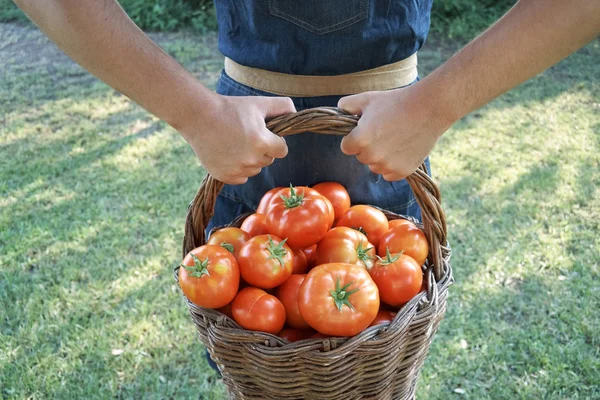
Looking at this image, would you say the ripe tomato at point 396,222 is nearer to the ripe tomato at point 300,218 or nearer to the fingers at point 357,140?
the ripe tomato at point 300,218

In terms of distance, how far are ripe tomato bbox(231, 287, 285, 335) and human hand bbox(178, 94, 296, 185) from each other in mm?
275

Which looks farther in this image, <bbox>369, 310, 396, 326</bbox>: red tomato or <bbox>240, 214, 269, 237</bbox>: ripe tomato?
<bbox>240, 214, 269, 237</bbox>: ripe tomato

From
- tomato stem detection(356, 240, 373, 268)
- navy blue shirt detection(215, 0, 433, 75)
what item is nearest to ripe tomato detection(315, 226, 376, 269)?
tomato stem detection(356, 240, 373, 268)

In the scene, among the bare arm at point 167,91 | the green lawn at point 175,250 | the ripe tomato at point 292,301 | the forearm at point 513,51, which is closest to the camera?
the forearm at point 513,51

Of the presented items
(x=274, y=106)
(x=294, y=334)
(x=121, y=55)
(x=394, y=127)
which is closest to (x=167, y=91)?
(x=121, y=55)

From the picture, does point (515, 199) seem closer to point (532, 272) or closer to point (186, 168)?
point (532, 272)

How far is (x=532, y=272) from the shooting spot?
10.1 feet

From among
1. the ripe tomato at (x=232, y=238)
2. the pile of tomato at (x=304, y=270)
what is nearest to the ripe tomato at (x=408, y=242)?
the pile of tomato at (x=304, y=270)

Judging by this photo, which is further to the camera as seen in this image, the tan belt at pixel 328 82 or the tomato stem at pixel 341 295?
the tan belt at pixel 328 82

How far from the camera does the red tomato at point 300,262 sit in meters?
1.47

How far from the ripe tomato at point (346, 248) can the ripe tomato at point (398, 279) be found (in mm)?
61

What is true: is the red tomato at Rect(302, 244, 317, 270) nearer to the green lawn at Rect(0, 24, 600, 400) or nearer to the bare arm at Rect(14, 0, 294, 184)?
the bare arm at Rect(14, 0, 294, 184)

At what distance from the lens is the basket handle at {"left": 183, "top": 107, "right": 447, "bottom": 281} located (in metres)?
1.24

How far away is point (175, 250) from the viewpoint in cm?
332
